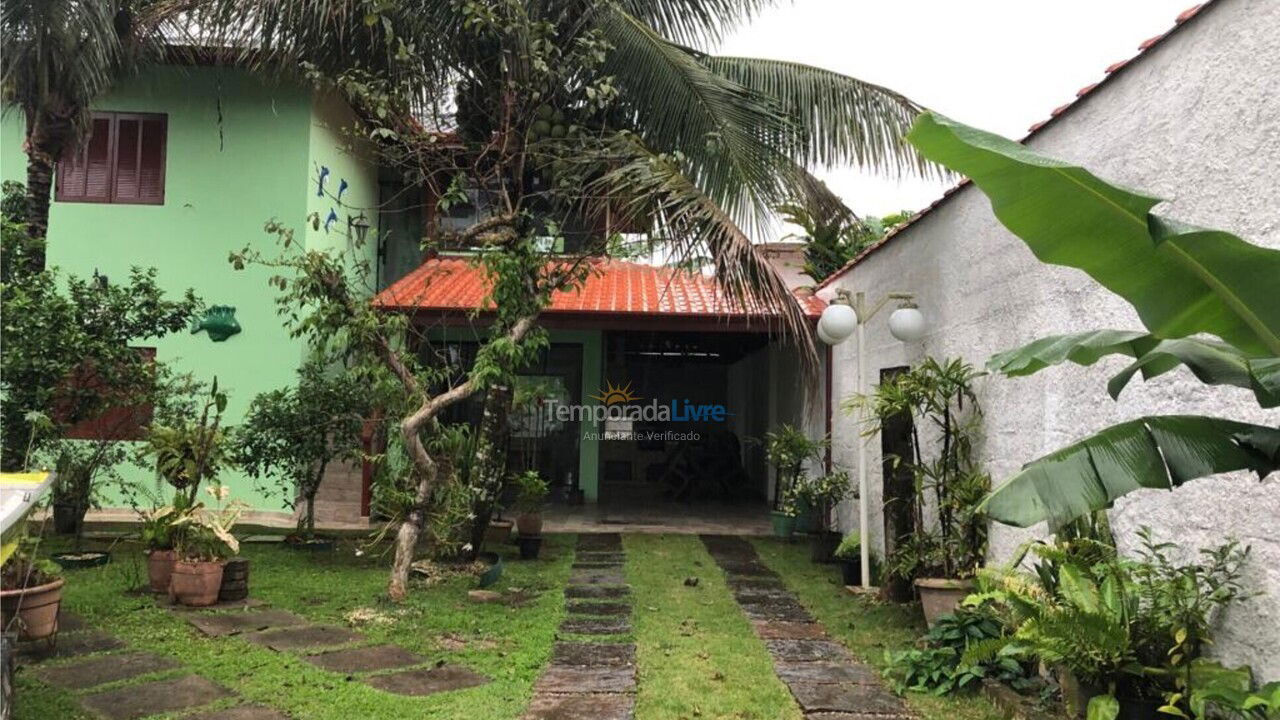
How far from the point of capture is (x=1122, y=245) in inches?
89.1

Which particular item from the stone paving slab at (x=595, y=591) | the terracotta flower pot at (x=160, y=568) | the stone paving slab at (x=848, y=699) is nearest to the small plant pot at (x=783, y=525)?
the stone paving slab at (x=595, y=591)

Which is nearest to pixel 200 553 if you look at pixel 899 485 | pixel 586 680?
pixel 586 680

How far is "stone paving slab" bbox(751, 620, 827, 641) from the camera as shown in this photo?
5551mm

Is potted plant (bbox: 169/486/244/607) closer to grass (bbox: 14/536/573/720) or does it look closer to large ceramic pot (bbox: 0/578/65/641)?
grass (bbox: 14/536/573/720)

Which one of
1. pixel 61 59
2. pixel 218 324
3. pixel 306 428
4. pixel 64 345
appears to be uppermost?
pixel 61 59

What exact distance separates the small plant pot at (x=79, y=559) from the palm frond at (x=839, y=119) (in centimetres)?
748

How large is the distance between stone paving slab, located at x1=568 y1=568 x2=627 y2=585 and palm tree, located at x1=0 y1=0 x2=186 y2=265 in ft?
18.7

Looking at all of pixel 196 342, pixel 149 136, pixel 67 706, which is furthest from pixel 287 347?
pixel 67 706

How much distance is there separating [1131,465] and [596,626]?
4.06 m

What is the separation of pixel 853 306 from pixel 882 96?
95.3 inches

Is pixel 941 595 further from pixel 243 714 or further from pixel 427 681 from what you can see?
pixel 243 714

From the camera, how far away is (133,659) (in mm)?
4707

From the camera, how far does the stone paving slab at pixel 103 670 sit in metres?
4.30

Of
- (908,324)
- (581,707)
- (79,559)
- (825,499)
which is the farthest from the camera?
(825,499)
